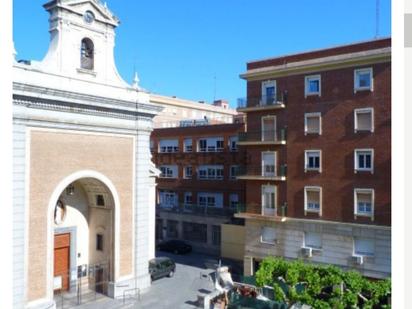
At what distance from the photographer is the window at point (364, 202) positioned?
16.4 meters

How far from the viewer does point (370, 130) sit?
650 inches

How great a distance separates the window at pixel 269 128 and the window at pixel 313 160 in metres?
1.77

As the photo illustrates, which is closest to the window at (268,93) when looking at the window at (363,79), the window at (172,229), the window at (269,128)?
the window at (269,128)

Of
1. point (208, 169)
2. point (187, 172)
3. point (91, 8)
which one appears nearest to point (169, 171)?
point (187, 172)

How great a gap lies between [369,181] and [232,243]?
31.7 ft

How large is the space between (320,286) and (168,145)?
674 inches

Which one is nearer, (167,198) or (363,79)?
(363,79)

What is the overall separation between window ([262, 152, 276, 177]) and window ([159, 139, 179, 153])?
32.9 feet

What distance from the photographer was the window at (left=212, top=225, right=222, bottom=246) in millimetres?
25562

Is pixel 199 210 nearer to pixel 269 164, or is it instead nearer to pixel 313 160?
pixel 269 164

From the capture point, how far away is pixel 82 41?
50.2 feet

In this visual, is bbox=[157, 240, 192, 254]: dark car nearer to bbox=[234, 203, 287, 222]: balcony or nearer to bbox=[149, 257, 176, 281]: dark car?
bbox=[149, 257, 176, 281]: dark car

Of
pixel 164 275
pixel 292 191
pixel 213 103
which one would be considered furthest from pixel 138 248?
pixel 213 103

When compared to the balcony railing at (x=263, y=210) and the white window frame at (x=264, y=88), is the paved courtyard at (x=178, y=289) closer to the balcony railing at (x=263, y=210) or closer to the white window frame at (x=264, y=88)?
the balcony railing at (x=263, y=210)
